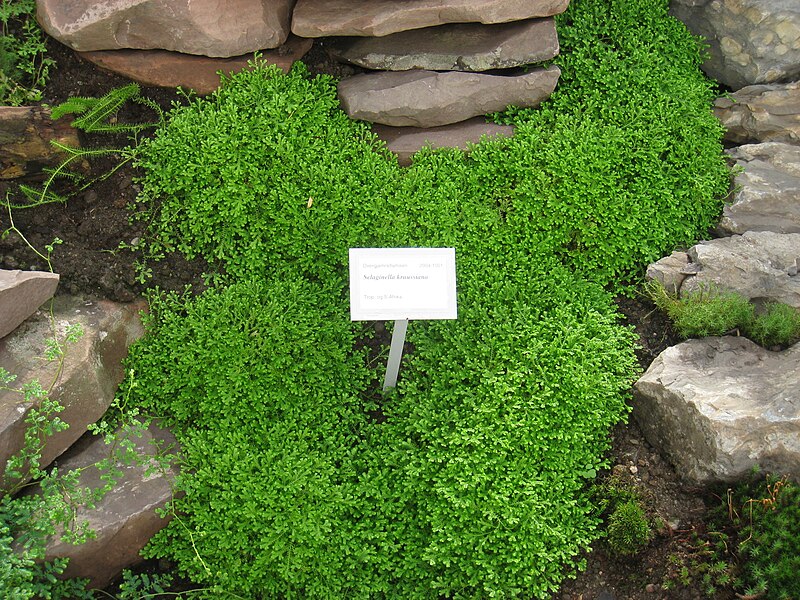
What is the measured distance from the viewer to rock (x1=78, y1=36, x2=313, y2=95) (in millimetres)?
5734

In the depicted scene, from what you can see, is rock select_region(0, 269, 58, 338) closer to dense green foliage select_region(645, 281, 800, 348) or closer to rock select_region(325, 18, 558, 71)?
rock select_region(325, 18, 558, 71)

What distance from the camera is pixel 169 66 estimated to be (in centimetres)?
577

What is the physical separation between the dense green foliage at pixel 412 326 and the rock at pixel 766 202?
16 centimetres

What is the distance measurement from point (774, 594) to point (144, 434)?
404 cm

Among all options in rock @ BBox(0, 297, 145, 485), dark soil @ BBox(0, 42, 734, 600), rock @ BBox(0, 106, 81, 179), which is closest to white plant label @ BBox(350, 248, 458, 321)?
dark soil @ BBox(0, 42, 734, 600)

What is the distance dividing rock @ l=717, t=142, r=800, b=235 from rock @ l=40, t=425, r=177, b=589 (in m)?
4.72

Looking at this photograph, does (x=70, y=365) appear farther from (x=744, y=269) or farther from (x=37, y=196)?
(x=744, y=269)

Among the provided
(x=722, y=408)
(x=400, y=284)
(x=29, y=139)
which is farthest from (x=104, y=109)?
(x=722, y=408)

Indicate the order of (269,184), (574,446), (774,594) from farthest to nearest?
1. (269,184)
2. (574,446)
3. (774,594)

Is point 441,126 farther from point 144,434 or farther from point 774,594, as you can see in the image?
point 774,594

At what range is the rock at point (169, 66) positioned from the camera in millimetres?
5734

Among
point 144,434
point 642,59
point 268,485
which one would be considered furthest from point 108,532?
point 642,59

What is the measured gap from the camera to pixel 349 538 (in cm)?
448

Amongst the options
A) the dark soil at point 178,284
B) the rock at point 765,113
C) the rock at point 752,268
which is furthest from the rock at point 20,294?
the rock at point 765,113
